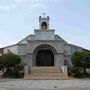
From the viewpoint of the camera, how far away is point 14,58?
35281mm

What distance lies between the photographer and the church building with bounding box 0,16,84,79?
4134cm

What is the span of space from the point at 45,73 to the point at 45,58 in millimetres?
9128

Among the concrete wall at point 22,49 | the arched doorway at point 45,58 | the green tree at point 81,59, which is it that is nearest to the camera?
the green tree at point 81,59

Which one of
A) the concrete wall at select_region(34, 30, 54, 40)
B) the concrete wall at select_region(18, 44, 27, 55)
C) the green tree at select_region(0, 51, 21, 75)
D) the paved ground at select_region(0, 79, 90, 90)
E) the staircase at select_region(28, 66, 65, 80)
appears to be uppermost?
the concrete wall at select_region(34, 30, 54, 40)

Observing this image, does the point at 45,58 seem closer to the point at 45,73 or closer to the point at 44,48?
the point at 44,48

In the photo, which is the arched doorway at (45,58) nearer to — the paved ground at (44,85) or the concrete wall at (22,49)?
the concrete wall at (22,49)

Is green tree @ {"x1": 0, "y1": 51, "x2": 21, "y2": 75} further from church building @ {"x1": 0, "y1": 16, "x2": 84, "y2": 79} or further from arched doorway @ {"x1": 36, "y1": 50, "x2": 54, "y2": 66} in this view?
arched doorway @ {"x1": 36, "y1": 50, "x2": 54, "y2": 66}

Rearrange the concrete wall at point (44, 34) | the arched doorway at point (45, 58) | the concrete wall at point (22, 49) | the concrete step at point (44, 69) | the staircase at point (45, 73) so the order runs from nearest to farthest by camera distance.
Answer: the staircase at point (45, 73) → the concrete step at point (44, 69) → the concrete wall at point (22, 49) → the concrete wall at point (44, 34) → the arched doorway at point (45, 58)

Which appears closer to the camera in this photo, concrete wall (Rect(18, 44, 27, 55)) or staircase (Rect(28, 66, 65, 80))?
staircase (Rect(28, 66, 65, 80))

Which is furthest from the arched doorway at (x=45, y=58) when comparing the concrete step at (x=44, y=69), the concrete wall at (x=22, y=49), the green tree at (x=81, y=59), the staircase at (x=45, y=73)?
the green tree at (x=81, y=59)

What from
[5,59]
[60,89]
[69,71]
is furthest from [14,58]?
[60,89]

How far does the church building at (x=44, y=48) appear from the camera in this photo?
41.3m

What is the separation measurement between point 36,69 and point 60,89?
19478 mm

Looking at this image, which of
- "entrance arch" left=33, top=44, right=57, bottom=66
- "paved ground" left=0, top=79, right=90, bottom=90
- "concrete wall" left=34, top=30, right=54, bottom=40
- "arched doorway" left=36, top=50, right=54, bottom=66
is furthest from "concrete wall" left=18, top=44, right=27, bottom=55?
"paved ground" left=0, top=79, right=90, bottom=90
